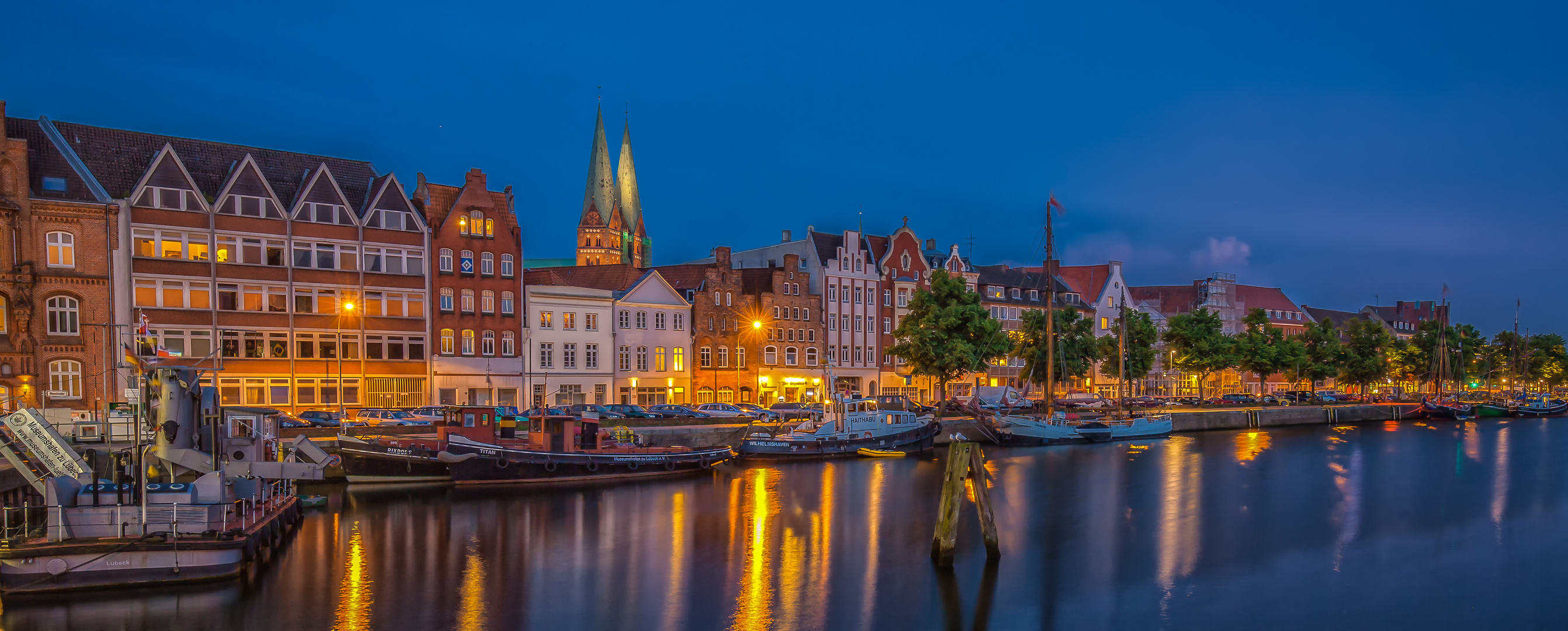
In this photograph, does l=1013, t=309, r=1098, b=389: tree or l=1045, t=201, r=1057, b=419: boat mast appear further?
l=1013, t=309, r=1098, b=389: tree

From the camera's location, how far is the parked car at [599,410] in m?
61.1

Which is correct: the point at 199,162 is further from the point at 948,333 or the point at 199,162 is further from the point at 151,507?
the point at 948,333

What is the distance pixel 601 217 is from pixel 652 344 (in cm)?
8282

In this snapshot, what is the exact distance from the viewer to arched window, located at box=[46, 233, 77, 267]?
53719 mm

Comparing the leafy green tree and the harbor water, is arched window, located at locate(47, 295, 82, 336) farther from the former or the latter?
the leafy green tree

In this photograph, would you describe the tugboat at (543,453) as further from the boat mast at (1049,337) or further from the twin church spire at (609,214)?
the twin church spire at (609,214)

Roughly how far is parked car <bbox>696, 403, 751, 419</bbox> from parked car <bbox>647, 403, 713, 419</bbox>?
0.48 metres

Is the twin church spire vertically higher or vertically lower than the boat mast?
higher

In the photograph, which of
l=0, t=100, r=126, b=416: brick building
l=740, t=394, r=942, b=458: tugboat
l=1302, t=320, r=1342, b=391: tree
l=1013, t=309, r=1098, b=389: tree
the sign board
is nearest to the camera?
the sign board

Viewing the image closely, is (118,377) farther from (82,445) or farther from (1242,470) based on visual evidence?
(1242,470)

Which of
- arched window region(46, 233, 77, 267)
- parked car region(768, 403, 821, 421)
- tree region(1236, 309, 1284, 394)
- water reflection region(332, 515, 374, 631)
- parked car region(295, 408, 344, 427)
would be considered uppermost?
arched window region(46, 233, 77, 267)

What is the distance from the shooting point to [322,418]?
55.4 m

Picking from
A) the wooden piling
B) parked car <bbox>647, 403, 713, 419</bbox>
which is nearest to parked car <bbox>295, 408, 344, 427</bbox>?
parked car <bbox>647, 403, 713, 419</bbox>

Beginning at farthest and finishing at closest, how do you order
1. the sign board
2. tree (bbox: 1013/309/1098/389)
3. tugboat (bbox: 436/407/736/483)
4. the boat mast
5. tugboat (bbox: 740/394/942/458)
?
tree (bbox: 1013/309/1098/389) → the boat mast → tugboat (bbox: 740/394/942/458) → tugboat (bbox: 436/407/736/483) → the sign board
